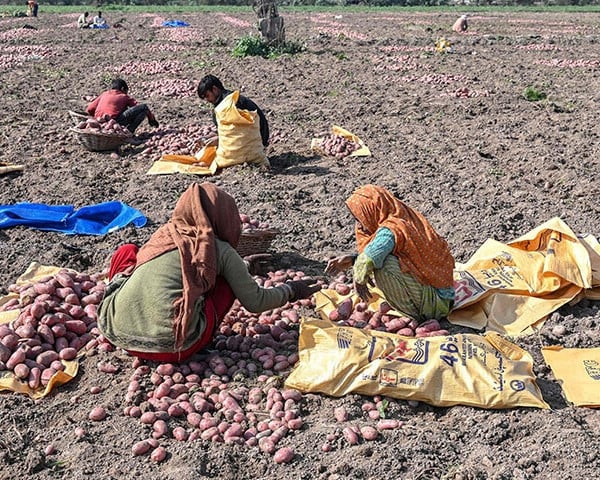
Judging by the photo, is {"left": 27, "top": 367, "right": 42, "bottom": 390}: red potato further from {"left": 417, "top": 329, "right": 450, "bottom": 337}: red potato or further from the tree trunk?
the tree trunk

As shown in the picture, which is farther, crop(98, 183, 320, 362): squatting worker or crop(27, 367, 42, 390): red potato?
crop(27, 367, 42, 390): red potato

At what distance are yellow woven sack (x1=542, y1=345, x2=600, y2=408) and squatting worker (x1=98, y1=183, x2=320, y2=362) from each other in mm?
1505

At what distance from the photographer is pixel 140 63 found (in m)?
12.8

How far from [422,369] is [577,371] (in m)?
0.85

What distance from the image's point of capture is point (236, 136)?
656cm

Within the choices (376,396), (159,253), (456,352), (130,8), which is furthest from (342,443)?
(130,8)

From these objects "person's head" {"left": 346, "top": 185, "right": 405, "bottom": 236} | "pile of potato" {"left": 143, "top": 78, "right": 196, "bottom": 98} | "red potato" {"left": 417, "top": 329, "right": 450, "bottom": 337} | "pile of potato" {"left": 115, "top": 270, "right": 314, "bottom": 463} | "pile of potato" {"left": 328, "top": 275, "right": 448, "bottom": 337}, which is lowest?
"pile of potato" {"left": 115, "top": 270, "right": 314, "bottom": 463}

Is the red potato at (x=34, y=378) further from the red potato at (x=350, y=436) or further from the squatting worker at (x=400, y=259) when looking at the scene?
the squatting worker at (x=400, y=259)

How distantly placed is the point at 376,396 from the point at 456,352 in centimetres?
44

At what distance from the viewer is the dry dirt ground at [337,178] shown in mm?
2906

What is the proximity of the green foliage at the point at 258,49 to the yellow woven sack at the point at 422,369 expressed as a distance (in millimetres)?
11114

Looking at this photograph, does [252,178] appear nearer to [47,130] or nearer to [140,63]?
[47,130]

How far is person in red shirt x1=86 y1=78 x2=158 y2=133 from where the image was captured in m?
7.67

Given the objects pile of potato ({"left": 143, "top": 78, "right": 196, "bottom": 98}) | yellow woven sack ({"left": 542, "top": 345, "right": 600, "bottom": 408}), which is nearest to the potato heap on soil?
yellow woven sack ({"left": 542, "top": 345, "right": 600, "bottom": 408})
